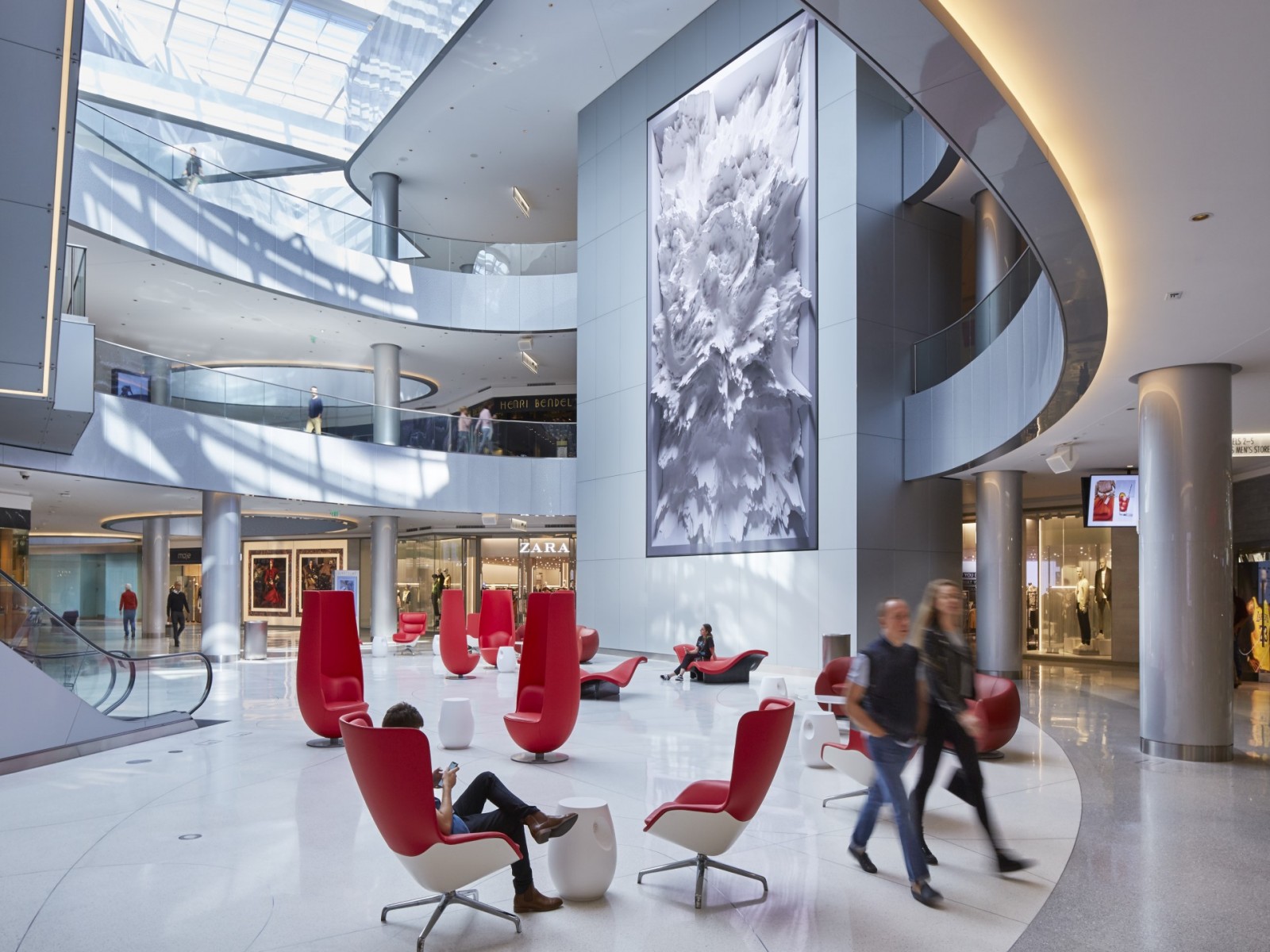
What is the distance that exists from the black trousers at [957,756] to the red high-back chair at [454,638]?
13.0 meters

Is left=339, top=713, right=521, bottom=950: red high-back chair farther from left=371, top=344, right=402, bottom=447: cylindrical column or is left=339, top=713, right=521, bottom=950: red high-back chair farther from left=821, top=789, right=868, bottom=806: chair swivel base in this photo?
left=371, top=344, right=402, bottom=447: cylindrical column

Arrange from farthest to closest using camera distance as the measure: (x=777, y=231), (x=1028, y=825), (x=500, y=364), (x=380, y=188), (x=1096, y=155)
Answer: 1. (x=500, y=364)
2. (x=380, y=188)
3. (x=777, y=231)
4. (x=1028, y=825)
5. (x=1096, y=155)

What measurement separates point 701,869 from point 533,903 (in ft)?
3.25

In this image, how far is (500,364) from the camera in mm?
31047

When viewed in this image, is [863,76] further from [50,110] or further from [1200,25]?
[1200,25]

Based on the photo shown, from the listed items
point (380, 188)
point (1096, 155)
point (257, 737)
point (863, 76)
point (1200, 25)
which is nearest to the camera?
point (1200, 25)

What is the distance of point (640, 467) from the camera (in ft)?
75.6

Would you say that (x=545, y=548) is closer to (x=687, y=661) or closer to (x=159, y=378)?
(x=159, y=378)

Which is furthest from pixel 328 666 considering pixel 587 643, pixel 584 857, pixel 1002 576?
pixel 1002 576

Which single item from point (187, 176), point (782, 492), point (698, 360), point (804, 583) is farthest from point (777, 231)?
point (187, 176)

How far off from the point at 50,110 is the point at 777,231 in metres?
13.3

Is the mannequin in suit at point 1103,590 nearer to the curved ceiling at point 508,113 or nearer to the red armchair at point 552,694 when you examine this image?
the curved ceiling at point 508,113

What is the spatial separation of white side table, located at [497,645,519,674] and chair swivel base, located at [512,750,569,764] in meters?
7.95

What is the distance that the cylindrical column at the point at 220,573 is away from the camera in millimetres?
21766
